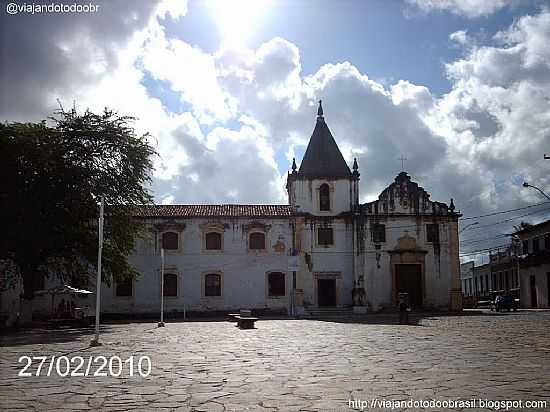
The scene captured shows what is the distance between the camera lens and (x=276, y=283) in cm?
3541

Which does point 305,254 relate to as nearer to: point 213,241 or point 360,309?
point 360,309

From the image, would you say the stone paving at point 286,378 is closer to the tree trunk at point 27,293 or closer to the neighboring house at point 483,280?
the tree trunk at point 27,293

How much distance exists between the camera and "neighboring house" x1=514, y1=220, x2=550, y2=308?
144 feet

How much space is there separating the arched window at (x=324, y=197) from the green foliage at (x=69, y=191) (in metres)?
13.6

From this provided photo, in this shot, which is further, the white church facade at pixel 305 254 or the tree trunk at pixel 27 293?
the white church facade at pixel 305 254

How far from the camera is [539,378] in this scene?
309 inches

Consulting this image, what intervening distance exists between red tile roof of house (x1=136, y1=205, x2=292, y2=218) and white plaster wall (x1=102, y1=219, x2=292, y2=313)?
502 mm

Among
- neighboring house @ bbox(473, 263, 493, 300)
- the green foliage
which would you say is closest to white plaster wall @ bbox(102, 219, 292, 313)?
the green foliage

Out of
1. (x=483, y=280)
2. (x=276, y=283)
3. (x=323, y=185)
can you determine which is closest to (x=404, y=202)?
(x=323, y=185)

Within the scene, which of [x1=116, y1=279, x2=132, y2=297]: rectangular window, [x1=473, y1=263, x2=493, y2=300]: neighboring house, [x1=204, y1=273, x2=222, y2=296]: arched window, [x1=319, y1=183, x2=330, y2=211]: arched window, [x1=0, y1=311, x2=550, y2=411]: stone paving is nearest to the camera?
[x1=0, y1=311, x2=550, y2=411]: stone paving

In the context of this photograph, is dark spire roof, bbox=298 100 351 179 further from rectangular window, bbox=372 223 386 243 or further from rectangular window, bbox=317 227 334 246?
rectangular window, bbox=372 223 386 243

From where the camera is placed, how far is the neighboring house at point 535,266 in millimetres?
43888

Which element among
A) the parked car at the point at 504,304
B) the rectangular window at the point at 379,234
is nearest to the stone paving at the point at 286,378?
the rectangular window at the point at 379,234

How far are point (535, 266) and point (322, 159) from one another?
2020cm
